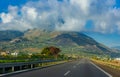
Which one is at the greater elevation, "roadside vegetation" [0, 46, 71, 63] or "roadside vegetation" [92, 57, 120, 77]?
"roadside vegetation" [0, 46, 71, 63]

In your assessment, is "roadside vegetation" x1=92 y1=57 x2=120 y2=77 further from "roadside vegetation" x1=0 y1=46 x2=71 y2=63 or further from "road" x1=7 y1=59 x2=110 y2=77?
"roadside vegetation" x1=0 y1=46 x2=71 y2=63

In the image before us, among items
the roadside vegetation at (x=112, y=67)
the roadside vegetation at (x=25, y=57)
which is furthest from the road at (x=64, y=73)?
the roadside vegetation at (x=25, y=57)

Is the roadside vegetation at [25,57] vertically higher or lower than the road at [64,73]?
higher

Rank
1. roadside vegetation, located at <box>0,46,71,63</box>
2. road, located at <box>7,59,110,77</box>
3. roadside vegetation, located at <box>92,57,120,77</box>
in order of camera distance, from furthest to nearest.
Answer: roadside vegetation, located at <box>0,46,71,63</box> < roadside vegetation, located at <box>92,57,120,77</box> < road, located at <box>7,59,110,77</box>

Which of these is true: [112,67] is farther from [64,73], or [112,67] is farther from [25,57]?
[64,73]

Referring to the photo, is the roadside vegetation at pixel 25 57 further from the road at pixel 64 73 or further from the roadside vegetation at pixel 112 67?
the roadside vegetation at pixel 112 67

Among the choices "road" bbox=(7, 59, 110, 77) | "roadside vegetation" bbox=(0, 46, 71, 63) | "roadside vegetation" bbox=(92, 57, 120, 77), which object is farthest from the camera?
"roadside vegetation" bbox=(0, 46, 71, 63)

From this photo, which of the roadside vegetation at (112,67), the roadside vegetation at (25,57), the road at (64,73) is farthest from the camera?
the roadside vegetation at (25,57)

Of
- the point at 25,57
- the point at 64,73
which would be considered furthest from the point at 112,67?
the point at 64,73

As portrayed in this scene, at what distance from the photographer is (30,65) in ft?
134

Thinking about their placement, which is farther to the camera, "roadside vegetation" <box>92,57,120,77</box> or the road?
"roadside vegetation" <box>92,57,120,77</box>

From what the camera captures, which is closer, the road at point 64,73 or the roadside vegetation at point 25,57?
the road at point 64,73

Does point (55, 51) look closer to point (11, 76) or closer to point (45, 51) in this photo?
point (45, 51)

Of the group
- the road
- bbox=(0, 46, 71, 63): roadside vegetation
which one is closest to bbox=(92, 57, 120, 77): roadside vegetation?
the road
